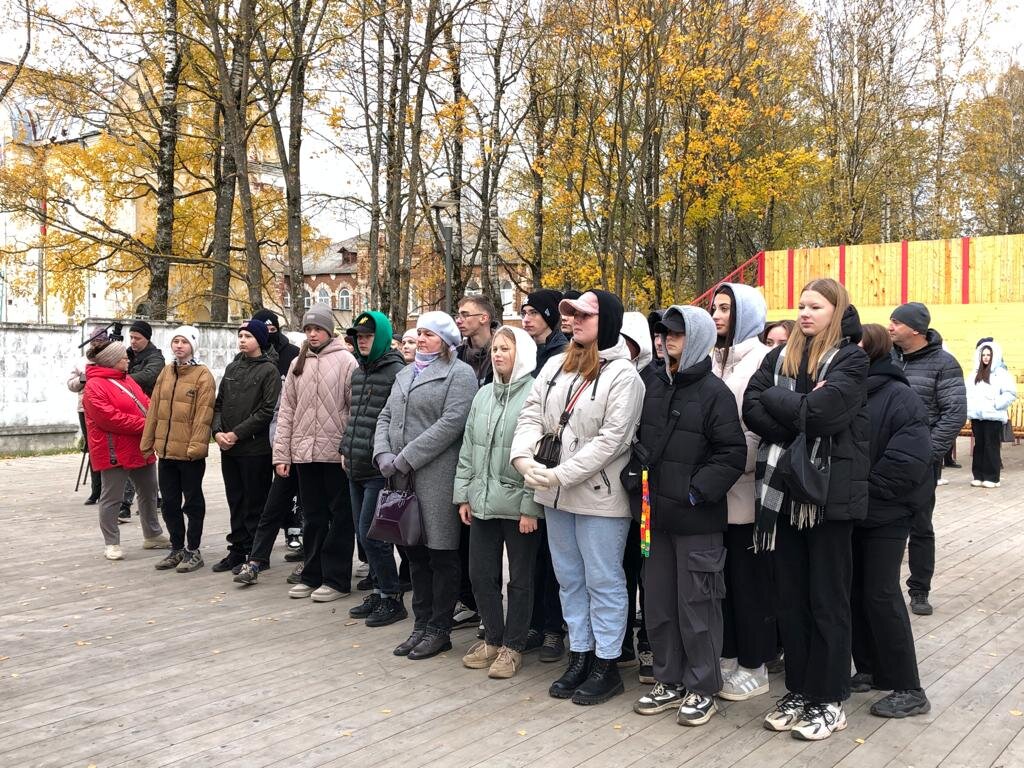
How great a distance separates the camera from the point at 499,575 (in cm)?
554

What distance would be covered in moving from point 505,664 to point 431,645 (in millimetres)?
584

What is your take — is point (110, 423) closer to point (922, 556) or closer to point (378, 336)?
point (378, 336)

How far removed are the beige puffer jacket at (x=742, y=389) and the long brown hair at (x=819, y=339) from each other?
0.33 metres

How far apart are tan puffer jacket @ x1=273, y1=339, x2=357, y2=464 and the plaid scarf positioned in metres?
3.41

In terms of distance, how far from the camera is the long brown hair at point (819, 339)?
14.2 ft

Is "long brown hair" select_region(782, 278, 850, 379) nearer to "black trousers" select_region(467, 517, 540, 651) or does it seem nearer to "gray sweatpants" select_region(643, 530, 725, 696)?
"gray sweatpants" select_region(643, 530, 725, 696)

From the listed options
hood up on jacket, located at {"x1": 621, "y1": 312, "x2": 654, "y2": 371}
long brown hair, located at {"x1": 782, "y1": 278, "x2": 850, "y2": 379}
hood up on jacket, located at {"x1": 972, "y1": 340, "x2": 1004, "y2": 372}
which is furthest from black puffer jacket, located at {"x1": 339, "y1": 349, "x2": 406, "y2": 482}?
hood up on jacket, located at {"x1": 972, "y1": 340, "x2": 1004, "y2": 372}

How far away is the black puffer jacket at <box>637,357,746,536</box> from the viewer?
14.7 feet

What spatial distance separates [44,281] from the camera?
27.3 meters

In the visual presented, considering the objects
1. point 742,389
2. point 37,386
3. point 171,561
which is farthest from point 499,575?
point 37,386

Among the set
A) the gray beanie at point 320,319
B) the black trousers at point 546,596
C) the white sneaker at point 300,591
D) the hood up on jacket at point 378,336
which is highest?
the gray beanie at point 320,319

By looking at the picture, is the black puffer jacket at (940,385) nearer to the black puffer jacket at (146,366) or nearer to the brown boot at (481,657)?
the brown boot at (481,657)

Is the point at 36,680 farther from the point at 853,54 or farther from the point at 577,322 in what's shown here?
the point at 853,54

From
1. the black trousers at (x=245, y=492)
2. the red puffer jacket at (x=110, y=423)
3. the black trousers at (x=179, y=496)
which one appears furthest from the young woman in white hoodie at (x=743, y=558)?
the red puffer jacket at (x=110, y=423)
